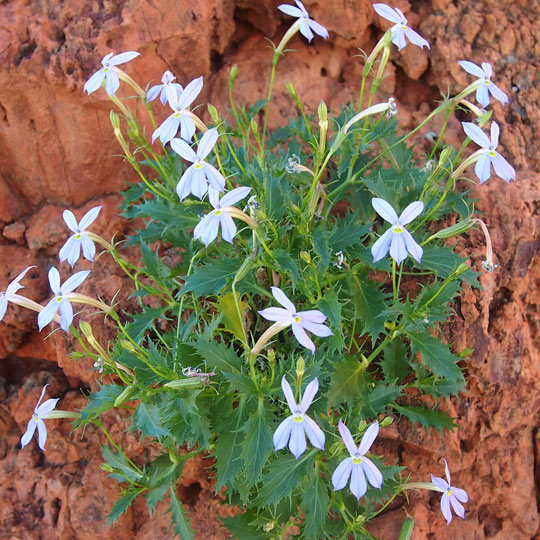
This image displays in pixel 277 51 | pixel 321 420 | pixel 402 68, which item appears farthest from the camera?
pixel 402 68

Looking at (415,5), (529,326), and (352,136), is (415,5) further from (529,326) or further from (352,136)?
(529,326)

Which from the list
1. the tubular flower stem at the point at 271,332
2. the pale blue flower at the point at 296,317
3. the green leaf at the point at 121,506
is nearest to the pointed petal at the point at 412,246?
the pale blue flower at the point at 296,317

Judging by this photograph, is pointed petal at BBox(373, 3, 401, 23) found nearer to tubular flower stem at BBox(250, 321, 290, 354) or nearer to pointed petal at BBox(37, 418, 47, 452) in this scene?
tubular flower stem at BBox(250, 321, 290, 354)

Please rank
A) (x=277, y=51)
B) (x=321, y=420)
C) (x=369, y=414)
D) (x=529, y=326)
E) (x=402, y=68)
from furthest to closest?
(x=402, y=68) < (x=529, y=326) < (x=277, y=51) < (x=369, y=414) < (x=321, y=420)

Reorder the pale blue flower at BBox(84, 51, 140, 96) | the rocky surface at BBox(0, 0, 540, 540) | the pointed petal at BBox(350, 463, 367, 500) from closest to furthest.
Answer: the pointed petal at BBox(350, 463, 367, 500), the pale blue flower at BBox(84, 51, 140, 96), the rocky surface at BBox(0, 0, 540, 540)

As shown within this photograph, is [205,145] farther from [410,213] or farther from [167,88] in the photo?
[410,213]

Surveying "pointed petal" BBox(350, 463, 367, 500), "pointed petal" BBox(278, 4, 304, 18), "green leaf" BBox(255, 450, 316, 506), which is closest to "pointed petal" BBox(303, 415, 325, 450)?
"pointed petal" BBox(350, 463, 367, 500)

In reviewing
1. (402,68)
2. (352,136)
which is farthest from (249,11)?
(352,136)
